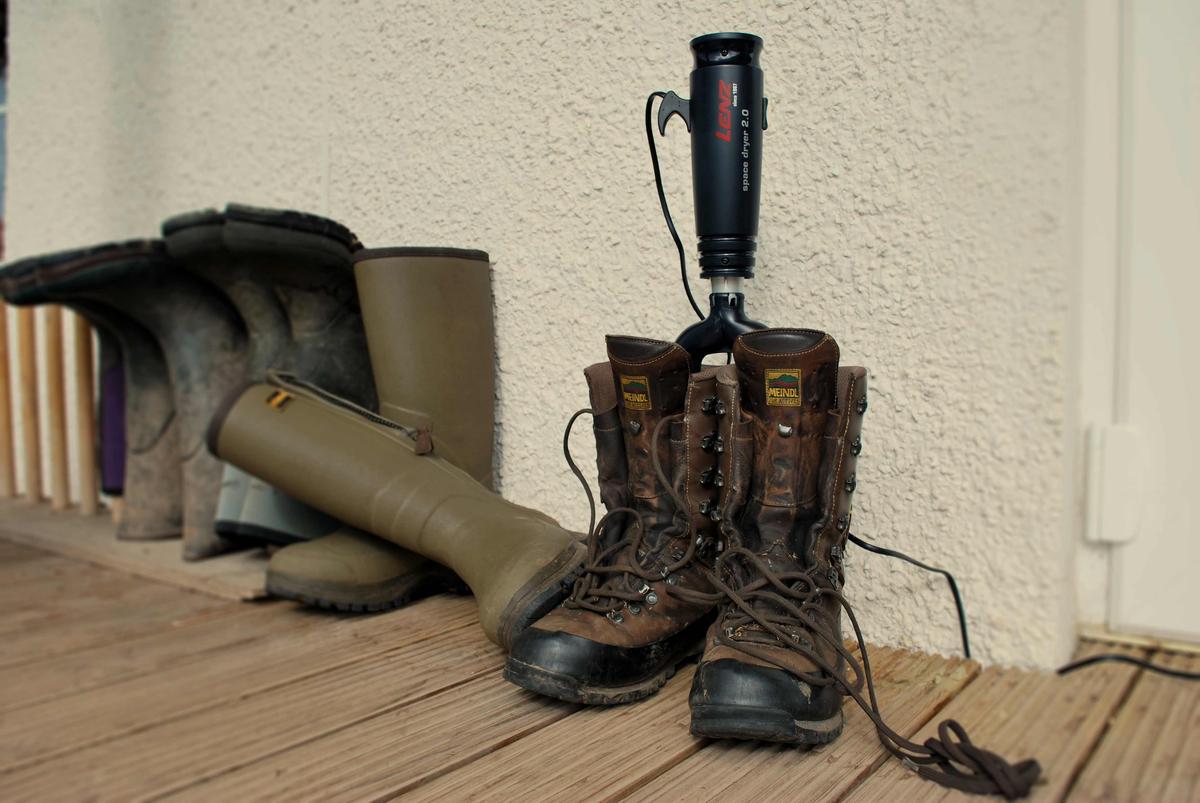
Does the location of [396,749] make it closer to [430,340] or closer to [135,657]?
[135,657]

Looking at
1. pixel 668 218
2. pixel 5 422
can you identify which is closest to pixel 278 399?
pixel 668 218

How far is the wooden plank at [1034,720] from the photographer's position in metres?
0.88

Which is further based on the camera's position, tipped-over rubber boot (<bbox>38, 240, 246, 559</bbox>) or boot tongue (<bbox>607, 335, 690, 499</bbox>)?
tipped-over rubber boot (<bbox>38, 240, 246, 559</bbox>)

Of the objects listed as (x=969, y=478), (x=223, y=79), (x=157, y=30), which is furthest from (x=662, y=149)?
(x=157, y=30)

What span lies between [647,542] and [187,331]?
48.3 inches

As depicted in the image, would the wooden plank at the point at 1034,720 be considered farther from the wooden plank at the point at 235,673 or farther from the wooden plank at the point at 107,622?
the wooden plank at the point at 107,622

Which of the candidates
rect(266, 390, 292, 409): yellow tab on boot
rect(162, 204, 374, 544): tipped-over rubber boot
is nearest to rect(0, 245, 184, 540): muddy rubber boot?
rect(162, 204, 374, 544): tipped-over rubber boot

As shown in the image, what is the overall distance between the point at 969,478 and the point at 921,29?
0.57m

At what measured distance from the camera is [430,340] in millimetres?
1641

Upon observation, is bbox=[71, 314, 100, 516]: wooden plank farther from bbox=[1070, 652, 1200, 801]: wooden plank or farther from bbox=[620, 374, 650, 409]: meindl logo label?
bbox=[1070, 652, 1200, 801]: wooden plank

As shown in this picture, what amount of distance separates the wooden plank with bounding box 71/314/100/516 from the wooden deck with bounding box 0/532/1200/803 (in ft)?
3.65

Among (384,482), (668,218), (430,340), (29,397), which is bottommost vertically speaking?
(384,482)

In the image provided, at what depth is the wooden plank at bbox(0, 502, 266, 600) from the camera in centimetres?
170

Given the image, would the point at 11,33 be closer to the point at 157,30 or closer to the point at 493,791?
the point at 157,30
